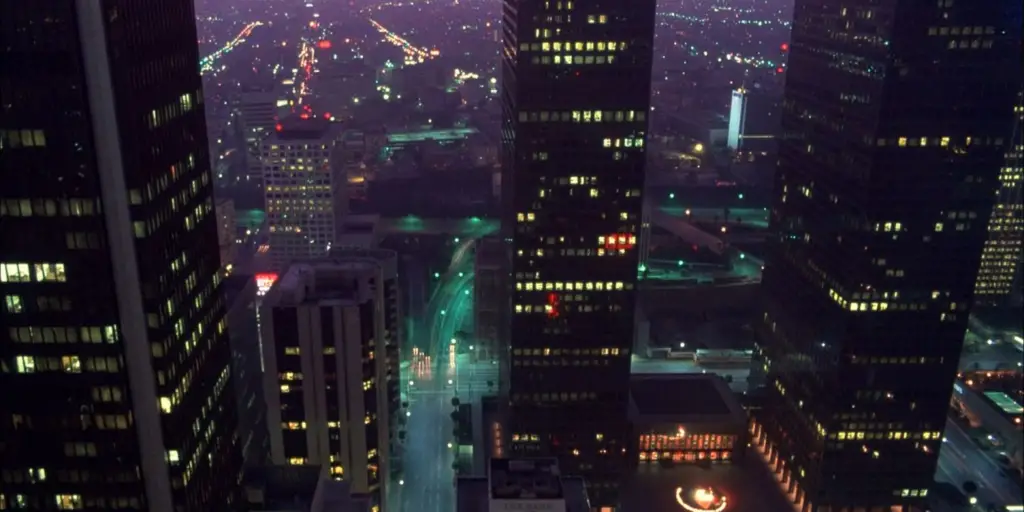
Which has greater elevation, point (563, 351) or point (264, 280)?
point (563, 351)

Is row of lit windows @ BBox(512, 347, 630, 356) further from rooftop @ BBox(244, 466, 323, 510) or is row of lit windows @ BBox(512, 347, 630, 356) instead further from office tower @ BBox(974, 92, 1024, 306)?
office tower @ BBox(974, 92, 1024, 306)

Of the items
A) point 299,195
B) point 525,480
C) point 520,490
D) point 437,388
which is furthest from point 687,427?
Result: point 299,195

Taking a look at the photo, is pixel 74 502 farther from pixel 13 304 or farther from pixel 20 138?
pixel 20 138

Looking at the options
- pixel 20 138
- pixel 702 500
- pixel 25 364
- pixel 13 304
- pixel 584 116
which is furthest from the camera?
pixel 702 500

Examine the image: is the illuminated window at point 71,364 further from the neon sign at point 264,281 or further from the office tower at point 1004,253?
the office tower at point 1004,253

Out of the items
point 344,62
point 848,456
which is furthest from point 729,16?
point 848,456
